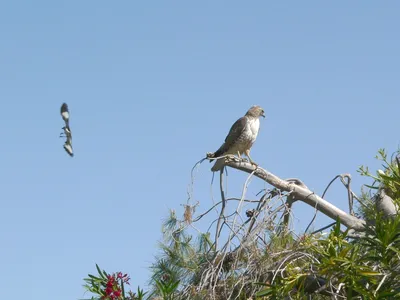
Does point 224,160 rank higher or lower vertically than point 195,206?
higher

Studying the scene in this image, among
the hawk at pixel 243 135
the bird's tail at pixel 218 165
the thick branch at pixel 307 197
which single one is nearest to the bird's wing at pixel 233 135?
the hawk at pixel 243 135

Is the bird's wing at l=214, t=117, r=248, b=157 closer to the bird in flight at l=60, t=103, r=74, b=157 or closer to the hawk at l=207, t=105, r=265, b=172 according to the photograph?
the hawk at l=207, t=105, r=265, b=172

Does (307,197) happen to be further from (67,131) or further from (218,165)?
(67,131)

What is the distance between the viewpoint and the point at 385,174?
18.3 ft

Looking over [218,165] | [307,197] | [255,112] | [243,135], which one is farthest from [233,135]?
[307,197]

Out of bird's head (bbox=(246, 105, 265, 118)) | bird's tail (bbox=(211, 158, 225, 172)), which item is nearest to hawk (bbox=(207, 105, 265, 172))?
bird's head (bbox=(246, 105, 265, 118))

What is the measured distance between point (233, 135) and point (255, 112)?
0.76m

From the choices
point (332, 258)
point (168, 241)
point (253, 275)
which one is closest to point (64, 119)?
point (168, 241)

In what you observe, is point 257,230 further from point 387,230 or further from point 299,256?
point 387,230

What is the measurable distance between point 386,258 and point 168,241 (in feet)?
7.99

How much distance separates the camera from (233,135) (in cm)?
913

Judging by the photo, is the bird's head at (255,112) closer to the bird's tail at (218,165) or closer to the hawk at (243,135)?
the hawk at (243,135)

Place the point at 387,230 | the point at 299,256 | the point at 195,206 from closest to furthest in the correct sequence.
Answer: the point at 387,230 < the point at 299,256 < the point at 195,206

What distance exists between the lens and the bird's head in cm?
978
